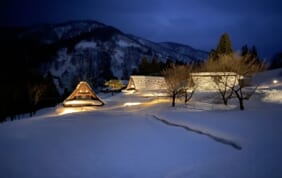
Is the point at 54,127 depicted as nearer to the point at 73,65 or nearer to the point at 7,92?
the point at 7,92

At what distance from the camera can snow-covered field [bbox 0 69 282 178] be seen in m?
6.91

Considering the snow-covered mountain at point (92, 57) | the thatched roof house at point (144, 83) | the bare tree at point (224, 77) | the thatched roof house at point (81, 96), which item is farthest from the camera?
the snow-covered mountain at point (92, 57)

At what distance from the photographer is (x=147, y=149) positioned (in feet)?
30.5

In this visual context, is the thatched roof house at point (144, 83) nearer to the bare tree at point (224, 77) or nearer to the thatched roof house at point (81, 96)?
the bare tree at point (224, 77)

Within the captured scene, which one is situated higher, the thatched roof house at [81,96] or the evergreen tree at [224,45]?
the evergreen tree at [224,45]

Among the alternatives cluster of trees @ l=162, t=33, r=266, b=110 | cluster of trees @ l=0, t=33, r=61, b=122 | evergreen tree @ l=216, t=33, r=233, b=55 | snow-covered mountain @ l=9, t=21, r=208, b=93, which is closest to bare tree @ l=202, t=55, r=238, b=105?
cluster of trees @ l=162, t=33, r=266, b=110

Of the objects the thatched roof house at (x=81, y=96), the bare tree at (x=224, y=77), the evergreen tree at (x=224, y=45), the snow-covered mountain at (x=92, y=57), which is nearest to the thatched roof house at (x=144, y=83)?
the bare tree at (x=224, y=77)

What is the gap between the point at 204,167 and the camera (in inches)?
270

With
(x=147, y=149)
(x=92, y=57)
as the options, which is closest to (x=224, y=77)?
(x=147, y=149)

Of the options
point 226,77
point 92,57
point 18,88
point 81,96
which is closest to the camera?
point 226,77

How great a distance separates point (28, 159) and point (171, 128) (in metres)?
6.54

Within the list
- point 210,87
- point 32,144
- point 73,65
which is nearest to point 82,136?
point 32,144

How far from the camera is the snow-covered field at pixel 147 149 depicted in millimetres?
6906

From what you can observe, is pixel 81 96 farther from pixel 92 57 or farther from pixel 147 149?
Result: pixel 92 57
